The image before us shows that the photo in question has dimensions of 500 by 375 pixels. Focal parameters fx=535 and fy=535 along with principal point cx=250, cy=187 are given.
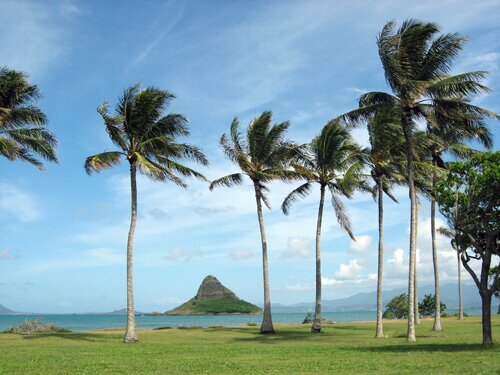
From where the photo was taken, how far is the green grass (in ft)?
551

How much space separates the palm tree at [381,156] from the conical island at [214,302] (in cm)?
14052

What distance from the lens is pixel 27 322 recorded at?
36562 mm

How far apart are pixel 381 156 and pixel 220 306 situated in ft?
473

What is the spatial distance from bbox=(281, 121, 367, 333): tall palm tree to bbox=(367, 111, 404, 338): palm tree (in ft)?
4.89

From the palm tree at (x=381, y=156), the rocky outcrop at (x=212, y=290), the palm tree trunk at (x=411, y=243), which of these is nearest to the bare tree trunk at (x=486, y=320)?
the palm tree trunk at (x=411, y=243)

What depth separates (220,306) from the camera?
554ft

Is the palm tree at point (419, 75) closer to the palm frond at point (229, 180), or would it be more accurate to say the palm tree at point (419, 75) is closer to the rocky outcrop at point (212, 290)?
the palm frond at point (229, 180)

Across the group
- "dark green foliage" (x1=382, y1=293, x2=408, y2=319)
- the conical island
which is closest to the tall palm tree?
"dark green foliage" (x1=382, y1=293, x2=408, y2=319)

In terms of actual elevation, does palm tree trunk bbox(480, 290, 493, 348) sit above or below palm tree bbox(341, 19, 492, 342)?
below

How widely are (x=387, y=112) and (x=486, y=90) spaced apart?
496 centimetres

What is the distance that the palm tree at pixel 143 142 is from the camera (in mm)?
28547

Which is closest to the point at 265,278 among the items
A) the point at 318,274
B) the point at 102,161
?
the point at 318,274

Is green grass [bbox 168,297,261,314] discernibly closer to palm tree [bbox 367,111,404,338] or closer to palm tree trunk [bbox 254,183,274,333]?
palm tree trunk [bbox 254,183,274,333]

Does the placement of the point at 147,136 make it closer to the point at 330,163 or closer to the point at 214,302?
the point at 330,163
